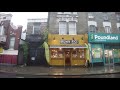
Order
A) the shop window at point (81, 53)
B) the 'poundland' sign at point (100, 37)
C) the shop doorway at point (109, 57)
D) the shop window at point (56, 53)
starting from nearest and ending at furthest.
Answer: the shop doorway at point (109, 57), the shop window at point (81, 53), the shop window at point (56, 53), the 'poundland' sign at point (100, 37)

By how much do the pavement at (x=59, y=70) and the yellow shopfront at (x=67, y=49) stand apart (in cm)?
36

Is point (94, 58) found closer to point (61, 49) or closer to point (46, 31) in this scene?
point (61, 49)

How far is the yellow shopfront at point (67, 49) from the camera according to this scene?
7.36 m

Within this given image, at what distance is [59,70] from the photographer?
692cm

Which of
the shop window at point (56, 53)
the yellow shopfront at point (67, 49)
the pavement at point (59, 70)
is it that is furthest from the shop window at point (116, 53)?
the shop window at point (56, 53)

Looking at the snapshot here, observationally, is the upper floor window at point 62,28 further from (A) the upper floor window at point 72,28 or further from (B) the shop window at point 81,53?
(B) the shop window at point 81,53

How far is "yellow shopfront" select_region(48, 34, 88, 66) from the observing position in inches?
290

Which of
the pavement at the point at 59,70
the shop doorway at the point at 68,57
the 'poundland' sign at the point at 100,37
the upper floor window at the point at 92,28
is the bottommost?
the pavement at the point at 59,70

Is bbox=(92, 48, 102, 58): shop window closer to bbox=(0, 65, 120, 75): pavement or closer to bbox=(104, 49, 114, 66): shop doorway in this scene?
bbox=(104, 49, 114, 66): shop doorway

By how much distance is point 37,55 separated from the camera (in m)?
7.85

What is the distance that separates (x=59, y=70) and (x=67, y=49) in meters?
1.14

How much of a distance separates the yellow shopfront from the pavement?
36cm

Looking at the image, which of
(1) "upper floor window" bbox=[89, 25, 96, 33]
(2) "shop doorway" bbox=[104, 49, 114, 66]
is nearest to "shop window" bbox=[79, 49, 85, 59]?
(2) "shop doorway" bbox=[104, 49, 114, 66]
